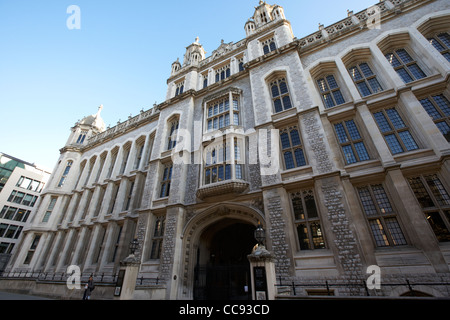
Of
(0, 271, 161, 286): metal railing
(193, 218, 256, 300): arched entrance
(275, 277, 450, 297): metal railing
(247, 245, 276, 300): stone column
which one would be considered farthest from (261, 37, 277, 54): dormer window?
(0, 271, 161, 286): metal railing

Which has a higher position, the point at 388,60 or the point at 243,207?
the point at 388,60

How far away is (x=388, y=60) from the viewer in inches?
452

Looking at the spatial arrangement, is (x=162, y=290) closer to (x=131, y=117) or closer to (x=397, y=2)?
(x=131, y=117)

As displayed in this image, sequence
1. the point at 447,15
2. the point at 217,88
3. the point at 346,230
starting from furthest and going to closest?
the point at 217,88 < the point at 447,15 < the point at 346,230

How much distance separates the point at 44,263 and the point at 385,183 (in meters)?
27.1

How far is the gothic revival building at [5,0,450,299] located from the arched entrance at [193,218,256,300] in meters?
0.10

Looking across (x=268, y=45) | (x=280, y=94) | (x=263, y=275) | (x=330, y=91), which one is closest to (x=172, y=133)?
(x=280, y=94)

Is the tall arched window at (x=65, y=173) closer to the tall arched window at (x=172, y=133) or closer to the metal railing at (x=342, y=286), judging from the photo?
the tall arched window at (x=172, y=133)

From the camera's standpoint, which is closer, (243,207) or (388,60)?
(243,207)

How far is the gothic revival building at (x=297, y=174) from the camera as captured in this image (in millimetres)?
7633

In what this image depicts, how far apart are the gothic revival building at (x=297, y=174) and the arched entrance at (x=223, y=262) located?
100 millimetres

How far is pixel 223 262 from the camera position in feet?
46.3

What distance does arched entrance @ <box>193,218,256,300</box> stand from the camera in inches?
426

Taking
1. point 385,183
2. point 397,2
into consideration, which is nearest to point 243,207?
point 385,183
